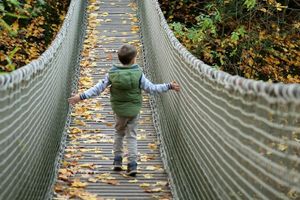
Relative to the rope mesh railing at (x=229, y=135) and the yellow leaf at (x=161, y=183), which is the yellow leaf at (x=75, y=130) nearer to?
the rope mesh railing at (x=229, y=135)

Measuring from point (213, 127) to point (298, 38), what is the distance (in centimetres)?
984

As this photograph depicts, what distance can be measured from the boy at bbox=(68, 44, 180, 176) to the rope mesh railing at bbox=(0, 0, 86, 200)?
15.4 inches

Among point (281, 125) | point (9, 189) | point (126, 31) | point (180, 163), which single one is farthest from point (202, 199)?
point (126, 31)

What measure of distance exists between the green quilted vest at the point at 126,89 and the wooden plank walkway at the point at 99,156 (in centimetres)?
58

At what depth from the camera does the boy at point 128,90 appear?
4.44 m

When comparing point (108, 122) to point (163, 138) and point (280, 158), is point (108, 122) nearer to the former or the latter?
point (163, 138)

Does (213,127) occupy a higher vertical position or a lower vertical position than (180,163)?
higher

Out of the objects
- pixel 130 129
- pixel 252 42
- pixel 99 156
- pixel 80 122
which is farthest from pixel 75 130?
pixel 252 42

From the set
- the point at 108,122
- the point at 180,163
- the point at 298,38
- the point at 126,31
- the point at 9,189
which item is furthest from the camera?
the point at 298,38

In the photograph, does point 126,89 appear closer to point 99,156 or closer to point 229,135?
point 99,156

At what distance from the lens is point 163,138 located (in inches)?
215

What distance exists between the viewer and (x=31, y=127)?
3.52 meters

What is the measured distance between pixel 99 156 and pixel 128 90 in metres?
0.95

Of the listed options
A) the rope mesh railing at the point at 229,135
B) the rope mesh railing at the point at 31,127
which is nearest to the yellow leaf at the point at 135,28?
the rope mesh railing at the point at 31,127
